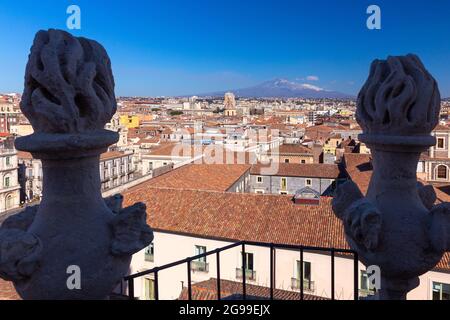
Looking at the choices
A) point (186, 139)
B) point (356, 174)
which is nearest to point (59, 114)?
point (356, 174)

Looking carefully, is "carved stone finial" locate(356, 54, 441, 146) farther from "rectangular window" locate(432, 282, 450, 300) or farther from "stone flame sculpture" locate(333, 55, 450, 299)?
"rectangular window" locate(432, 282, 450, 300)

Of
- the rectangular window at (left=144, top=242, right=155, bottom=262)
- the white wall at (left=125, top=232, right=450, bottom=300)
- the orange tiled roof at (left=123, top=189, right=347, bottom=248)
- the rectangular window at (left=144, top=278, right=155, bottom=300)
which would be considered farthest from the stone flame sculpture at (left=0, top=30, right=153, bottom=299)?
the rectangular window at (left=144, top=242, right=155, bottom=262)

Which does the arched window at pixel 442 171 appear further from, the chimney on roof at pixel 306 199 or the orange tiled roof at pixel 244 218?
the chimney on roof at pixel 306 199

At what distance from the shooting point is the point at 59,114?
2.32m

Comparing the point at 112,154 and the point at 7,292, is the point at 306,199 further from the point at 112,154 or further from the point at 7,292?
the point at 112,154

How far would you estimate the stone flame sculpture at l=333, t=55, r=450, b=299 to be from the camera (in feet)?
8.83

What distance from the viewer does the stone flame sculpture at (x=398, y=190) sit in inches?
106

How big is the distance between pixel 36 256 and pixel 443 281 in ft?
49.0

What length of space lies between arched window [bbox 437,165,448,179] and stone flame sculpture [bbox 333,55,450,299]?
3811cm

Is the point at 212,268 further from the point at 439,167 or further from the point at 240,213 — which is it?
the point at 439,167

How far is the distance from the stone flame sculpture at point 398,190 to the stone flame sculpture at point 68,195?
4.93 feet

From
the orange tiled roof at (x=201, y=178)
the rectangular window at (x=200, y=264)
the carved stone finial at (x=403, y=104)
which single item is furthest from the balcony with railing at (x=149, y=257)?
the carved stone finial at (x=403, y=104)

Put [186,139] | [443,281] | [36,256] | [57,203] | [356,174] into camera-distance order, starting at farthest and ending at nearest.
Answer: [186,139], [356,174], [443,281], [57,203], [36,256]
